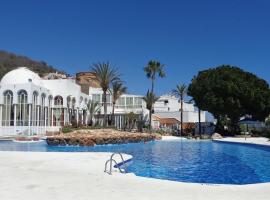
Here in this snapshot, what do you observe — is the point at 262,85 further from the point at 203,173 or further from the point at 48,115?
the point at 203,173

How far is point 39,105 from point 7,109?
3873mm

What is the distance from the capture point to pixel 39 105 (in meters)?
44.3

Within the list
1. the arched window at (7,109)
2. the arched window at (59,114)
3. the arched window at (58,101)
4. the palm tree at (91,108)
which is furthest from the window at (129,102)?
the arched window at (7,109)

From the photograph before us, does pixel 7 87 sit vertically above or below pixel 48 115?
above

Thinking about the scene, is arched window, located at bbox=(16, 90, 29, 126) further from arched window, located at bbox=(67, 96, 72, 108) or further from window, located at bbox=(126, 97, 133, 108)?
window, located at bbox=(126, 97, 133, 108)

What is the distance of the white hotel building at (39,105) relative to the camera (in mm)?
42594

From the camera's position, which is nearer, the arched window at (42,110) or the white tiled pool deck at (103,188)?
the white tiled pool deck at (103,188)

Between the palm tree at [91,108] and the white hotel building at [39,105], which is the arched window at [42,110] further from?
the palm tree at [91,108]

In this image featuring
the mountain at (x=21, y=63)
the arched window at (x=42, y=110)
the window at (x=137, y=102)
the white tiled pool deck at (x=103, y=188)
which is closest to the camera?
the white tiled pool deck at (x=103, y=188)

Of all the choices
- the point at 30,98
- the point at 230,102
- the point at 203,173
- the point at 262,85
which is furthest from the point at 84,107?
the point at 203,173

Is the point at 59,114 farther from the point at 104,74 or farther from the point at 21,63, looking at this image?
the point at 21,63

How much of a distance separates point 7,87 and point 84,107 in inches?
557

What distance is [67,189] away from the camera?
846 cm

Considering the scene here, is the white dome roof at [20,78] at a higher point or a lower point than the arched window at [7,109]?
higher
